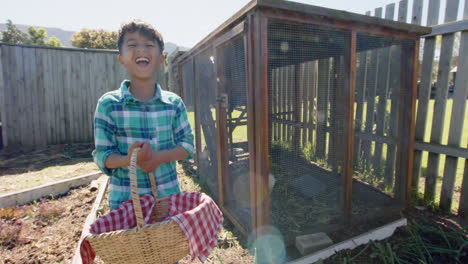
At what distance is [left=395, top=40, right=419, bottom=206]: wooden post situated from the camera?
2664mm

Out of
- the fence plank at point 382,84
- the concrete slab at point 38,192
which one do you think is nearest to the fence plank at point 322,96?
the fence plank at point 382,84

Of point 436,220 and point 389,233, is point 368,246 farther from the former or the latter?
point 436,220

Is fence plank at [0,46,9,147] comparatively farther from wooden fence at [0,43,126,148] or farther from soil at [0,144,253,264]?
soil at [0,144,253,264]

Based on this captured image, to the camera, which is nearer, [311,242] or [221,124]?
[311,242]

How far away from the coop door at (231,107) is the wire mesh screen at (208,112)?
300 mm

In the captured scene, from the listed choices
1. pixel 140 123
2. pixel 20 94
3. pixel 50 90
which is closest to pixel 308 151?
pixel 140 123

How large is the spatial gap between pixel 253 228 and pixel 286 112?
3.06m

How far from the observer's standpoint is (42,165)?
4.59 m

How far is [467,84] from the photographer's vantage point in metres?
2.61

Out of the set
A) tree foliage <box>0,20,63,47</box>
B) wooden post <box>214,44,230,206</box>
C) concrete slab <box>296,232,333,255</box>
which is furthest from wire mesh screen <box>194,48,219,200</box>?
tree foliage <box>0,20,63,47</box>

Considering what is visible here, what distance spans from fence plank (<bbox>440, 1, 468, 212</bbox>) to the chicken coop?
0.40 metres

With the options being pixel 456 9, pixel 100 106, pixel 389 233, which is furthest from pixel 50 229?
pixel 456 9

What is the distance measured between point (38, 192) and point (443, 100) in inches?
186

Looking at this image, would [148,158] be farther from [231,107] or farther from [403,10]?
[403,10]
